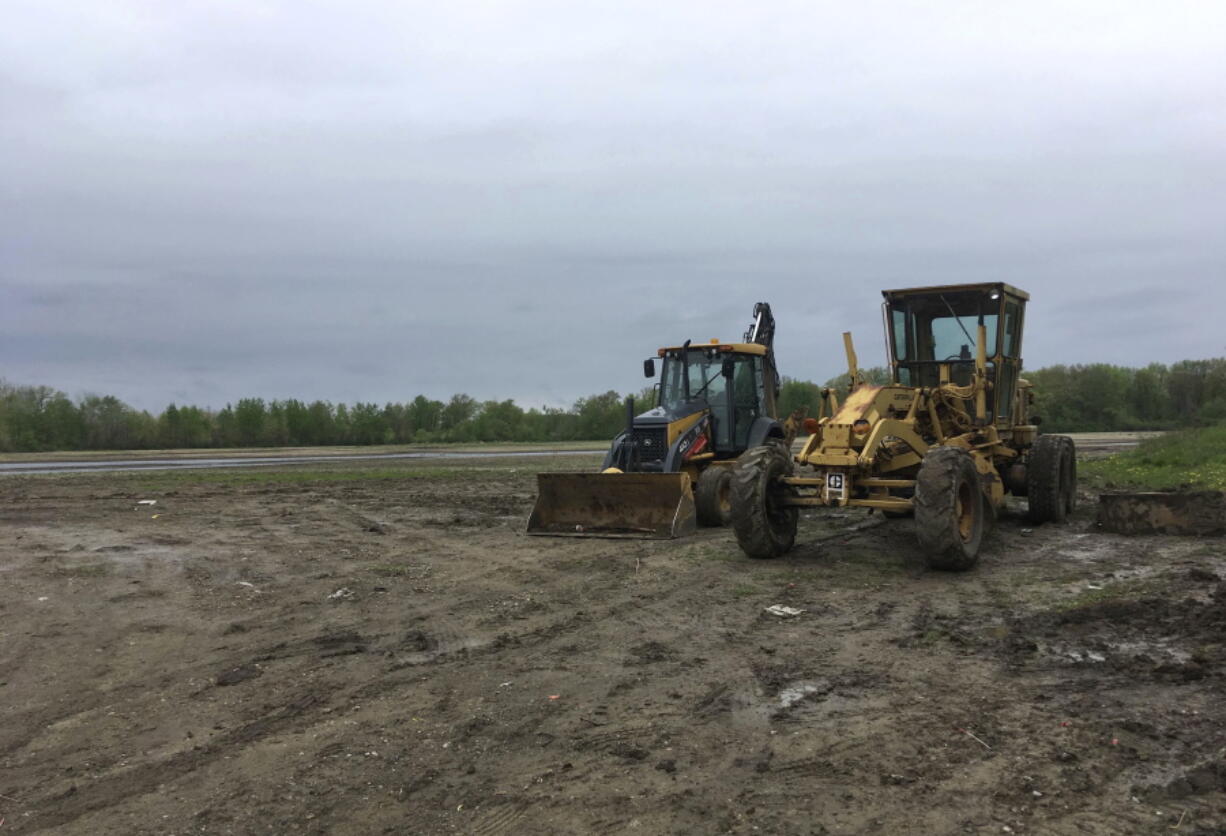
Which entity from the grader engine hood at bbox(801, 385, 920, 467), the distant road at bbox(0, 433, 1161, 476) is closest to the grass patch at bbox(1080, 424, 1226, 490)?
the grader engine hood at bbox(801, 385, 920, 467)

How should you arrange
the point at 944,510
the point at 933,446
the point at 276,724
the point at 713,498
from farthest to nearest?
the point at 713,498
the point at 933,446
the point at 944,510
the point at 276,724

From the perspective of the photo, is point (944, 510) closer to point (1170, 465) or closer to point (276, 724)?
point (276, 724)

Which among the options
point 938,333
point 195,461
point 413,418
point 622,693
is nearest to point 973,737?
Result: point 622,693

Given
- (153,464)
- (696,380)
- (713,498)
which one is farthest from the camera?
(153,464)

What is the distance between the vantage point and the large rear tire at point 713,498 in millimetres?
12664

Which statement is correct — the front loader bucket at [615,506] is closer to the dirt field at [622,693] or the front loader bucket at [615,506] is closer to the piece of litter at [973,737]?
the dirt field at [622,693]

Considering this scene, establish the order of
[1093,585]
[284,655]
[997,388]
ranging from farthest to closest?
[997,388] → [1093,585] → [284,655]

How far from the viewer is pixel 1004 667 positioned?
5.90 m

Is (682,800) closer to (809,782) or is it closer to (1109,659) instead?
(809,782)

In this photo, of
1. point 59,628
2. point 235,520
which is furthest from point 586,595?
point 235,520

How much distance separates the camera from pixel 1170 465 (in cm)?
1897

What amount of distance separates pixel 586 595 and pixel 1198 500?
7358mm

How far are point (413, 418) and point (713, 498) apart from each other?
56.4 m

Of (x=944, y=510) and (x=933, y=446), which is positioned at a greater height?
(x=933, y=446)
